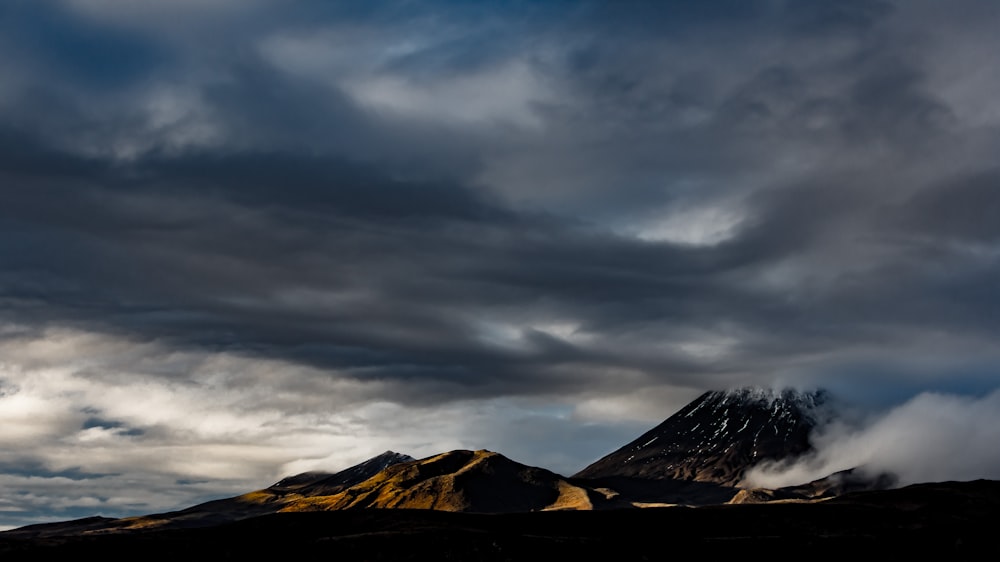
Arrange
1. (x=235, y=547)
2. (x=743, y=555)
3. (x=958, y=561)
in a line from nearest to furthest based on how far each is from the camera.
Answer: (x=958, y=561)
(x=743, y=555)
(x=235, y=547)

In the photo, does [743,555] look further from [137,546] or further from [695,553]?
[137,546]

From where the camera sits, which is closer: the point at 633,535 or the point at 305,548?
the point at 305,548

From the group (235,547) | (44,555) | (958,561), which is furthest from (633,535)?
(44,555)

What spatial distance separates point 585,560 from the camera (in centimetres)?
17188

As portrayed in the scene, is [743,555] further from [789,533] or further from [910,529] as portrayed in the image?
[910,529]

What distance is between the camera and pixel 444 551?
176 metres

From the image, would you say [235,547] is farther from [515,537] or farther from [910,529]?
[910,529]

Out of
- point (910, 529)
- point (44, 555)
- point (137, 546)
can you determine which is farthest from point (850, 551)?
point (44, 555)

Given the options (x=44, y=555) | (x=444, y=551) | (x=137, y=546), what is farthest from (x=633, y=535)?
(x=44, y=555)

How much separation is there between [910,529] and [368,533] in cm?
9859

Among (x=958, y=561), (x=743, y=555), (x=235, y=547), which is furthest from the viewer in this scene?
(x=235, y=547)

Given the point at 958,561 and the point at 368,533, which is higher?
the point at 368,533

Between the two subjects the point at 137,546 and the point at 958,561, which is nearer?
the point at 958,561

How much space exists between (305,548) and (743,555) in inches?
2878
